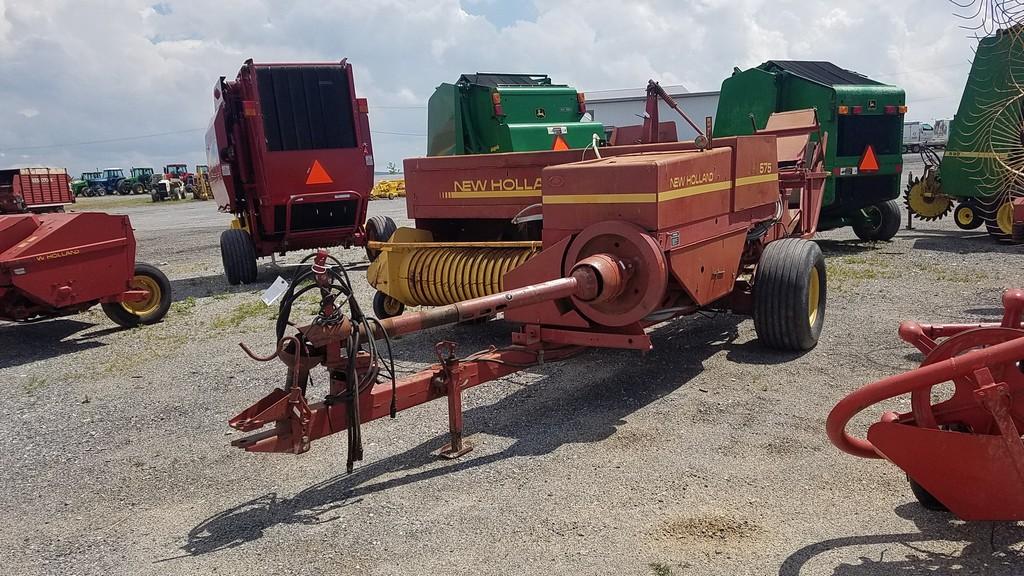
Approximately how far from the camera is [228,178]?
33.2 ft

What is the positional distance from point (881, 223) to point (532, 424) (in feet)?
29.5

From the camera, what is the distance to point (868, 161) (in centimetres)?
1057

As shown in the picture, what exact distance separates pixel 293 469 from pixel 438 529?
1089 mm

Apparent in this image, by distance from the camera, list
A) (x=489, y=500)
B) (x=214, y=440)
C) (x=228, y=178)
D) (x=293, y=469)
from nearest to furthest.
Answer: (x=489, y=500), (x=293, y=469), (x=214, y=440), (x=228, y=178)

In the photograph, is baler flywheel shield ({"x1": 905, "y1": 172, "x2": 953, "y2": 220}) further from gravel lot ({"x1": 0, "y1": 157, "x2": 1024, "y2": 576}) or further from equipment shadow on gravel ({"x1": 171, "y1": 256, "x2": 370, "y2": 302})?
equipment shadow on gravel ({"x1": 171, "y1": 256, "x2": 370, "y2": 302})

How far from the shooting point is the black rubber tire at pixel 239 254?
10273 millimetres

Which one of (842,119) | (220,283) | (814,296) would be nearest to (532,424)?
(814,296)

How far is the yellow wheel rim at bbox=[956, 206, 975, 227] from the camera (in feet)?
40.8

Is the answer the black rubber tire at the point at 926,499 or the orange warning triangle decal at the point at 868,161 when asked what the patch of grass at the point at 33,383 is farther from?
the orange warning triangle decal at the point at 868,161

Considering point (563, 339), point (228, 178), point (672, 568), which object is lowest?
point (672, 568)

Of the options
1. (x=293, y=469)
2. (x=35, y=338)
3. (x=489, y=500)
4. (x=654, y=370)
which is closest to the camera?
(x=489, y=500)

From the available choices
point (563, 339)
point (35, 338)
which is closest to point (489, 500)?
point (563, 339)

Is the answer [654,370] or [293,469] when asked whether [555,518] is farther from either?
[654,370]

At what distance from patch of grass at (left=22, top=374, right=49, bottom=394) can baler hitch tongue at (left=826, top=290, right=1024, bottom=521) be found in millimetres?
5602
